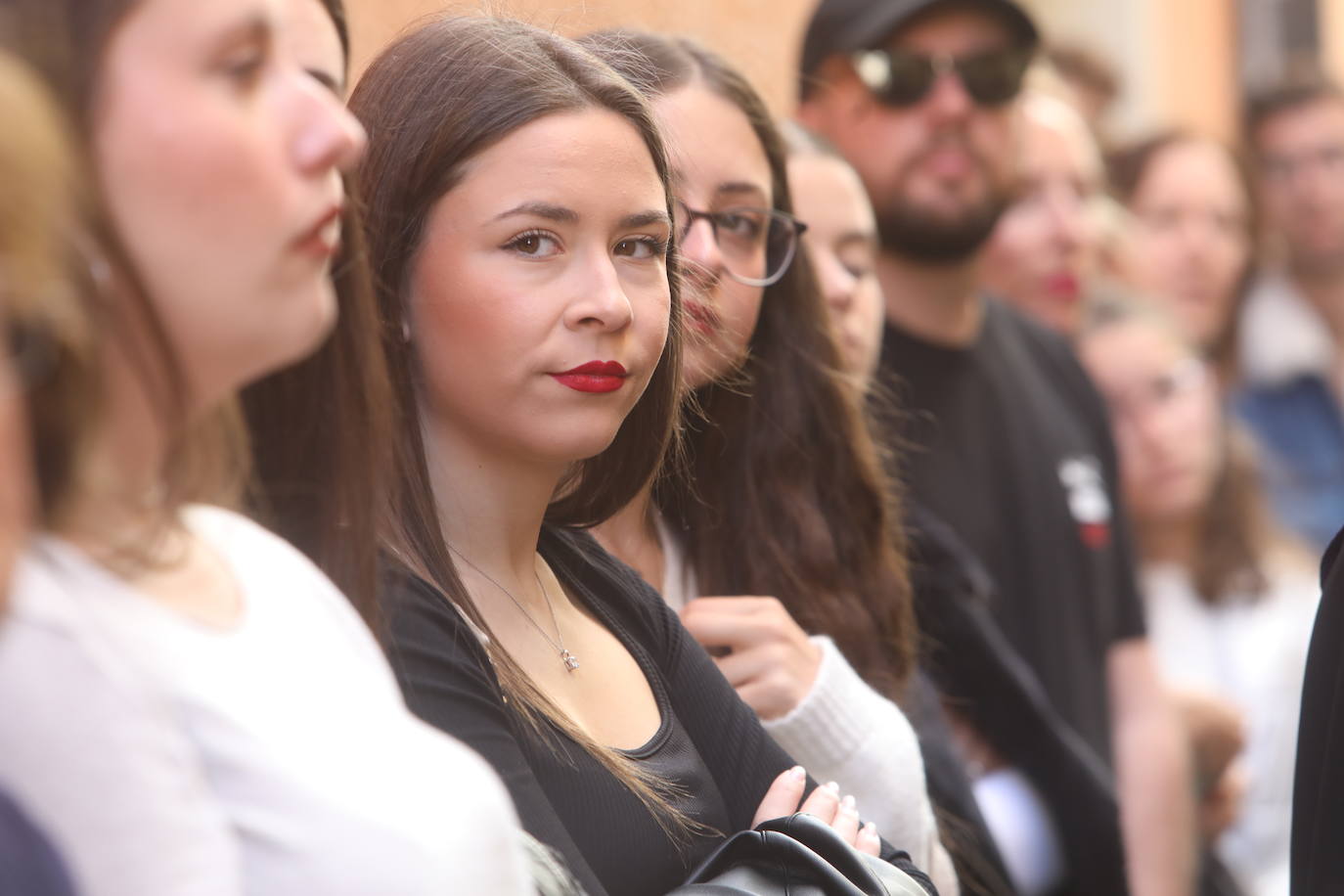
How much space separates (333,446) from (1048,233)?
2.86 meters

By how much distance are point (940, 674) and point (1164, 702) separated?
82 centimetres

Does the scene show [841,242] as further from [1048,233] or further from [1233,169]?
[1233,169]

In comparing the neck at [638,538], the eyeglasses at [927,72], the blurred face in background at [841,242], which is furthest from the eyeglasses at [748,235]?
the eyeglasses at [927,72]

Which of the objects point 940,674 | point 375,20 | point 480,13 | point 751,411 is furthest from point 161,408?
point 375,20

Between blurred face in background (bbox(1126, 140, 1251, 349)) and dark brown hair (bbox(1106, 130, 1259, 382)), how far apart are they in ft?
0.06

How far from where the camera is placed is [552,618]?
5.74ft

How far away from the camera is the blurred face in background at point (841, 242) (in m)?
2.55

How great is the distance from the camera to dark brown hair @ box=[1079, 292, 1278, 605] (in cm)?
394

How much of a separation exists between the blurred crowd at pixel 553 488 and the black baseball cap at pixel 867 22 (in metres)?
0.01

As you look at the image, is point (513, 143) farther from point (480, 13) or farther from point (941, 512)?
point (941, 512)

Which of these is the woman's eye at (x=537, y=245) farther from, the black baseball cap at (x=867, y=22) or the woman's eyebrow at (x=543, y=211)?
the black baseball cap at (x=867, y=22)

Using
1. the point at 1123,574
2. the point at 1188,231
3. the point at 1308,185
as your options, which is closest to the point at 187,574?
the point at 1123,574

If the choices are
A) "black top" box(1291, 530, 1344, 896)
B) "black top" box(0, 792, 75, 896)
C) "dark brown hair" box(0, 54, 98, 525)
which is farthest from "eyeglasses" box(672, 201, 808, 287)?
"black top" box(0, 792, 75, 896)

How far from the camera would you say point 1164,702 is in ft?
10.8
